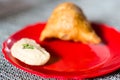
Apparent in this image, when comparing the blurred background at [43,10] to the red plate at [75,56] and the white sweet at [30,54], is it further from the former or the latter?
the white sweet at [30,54]

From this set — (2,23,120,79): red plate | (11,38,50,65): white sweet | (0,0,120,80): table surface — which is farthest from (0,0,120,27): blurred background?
(11,38,50,65): white sweet

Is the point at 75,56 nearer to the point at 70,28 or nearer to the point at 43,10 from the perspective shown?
the point at 70,28

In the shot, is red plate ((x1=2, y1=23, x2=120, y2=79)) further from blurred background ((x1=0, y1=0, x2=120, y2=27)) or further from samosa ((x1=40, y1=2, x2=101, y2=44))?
blurred background ((x1=0, y1=0, x2=120, y2=27))

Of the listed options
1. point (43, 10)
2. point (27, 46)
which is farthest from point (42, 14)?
point (27, 46)

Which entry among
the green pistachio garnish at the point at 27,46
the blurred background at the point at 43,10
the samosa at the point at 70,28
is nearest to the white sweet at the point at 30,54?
the green pistachio garnish at the point at 27,46

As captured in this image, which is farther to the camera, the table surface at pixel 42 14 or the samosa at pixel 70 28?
the table surface at pixel 42 14

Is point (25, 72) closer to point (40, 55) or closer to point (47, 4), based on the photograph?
point (40, 55)
